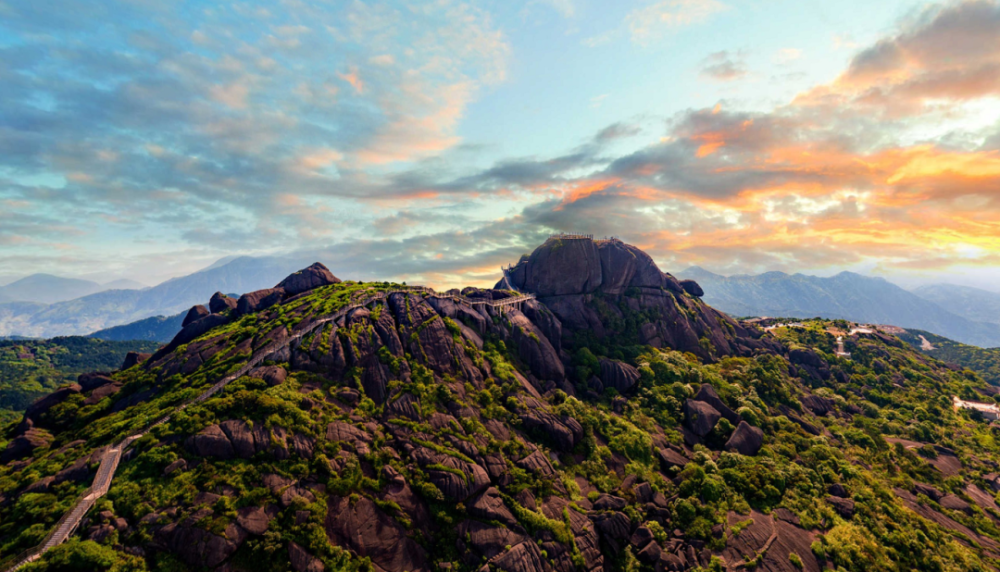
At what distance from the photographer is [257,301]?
292 ft

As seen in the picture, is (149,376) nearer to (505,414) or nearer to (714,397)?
(505,414)

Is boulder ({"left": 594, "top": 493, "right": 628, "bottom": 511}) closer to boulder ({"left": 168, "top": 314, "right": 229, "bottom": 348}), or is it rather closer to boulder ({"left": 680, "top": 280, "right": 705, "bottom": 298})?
boulder ({"left": 168, "top": 314, "right": 229, "bottom": 348})

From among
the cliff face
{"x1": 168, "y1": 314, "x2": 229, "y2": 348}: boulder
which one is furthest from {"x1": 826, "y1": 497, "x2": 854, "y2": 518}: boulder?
{"x1": 168, "y1": 314, "x2": 229, "y2": 348}: boulder

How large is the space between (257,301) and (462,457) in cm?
6559

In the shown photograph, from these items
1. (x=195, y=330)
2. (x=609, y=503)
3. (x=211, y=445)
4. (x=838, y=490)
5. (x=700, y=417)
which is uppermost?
(x=195, y=330)

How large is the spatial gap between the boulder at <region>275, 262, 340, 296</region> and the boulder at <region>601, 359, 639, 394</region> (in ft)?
239

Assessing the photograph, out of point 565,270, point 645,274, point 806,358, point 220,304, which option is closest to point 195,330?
point 220,304

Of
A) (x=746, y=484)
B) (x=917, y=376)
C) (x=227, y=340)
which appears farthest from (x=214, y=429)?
(x=917, y=376)

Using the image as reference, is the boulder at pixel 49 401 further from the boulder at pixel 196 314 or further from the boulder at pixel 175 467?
the boulder at pixel 175 467

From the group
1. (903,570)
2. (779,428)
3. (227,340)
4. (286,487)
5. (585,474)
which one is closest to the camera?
(286,487)

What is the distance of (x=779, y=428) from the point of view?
269 feet

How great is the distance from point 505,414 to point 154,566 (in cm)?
4549

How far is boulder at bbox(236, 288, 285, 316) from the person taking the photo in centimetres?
8669

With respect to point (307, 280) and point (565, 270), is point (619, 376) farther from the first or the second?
point (307, 280)
